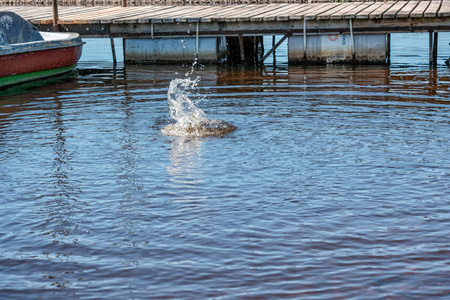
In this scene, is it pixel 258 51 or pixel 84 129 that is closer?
pixel 84 129

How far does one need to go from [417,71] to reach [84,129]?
10303mm

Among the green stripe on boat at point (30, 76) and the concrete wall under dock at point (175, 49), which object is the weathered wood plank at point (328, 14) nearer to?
the concrete wall under dock at point (175, 49)

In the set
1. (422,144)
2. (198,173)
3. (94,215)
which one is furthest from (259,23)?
(94,215)

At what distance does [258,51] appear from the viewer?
23.3 m

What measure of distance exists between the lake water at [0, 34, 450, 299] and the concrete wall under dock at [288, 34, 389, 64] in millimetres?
5919

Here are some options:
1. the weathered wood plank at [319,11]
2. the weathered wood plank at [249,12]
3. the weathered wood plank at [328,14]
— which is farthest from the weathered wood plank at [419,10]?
the weathered wood plank at [249,12]

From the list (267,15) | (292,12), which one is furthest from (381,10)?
(267,15)

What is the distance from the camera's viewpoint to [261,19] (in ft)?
60.1

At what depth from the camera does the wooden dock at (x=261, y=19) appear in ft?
57.1

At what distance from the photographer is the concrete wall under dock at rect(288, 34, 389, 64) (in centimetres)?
1834

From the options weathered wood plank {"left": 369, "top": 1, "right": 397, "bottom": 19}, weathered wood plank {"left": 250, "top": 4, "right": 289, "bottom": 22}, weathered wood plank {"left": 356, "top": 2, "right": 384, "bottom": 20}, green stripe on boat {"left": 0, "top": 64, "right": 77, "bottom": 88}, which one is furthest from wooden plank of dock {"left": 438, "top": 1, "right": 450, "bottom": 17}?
green stripe on boat {"left": 0, "top": 64, "right": 77, "bottom": 88}

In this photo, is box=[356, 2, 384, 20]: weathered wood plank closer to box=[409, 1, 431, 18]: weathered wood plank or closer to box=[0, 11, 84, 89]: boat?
box=[409, 1, 431, 18]: weathered wood plank

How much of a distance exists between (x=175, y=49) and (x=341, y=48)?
509cm

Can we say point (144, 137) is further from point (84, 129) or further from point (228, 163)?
point (228, 163)
